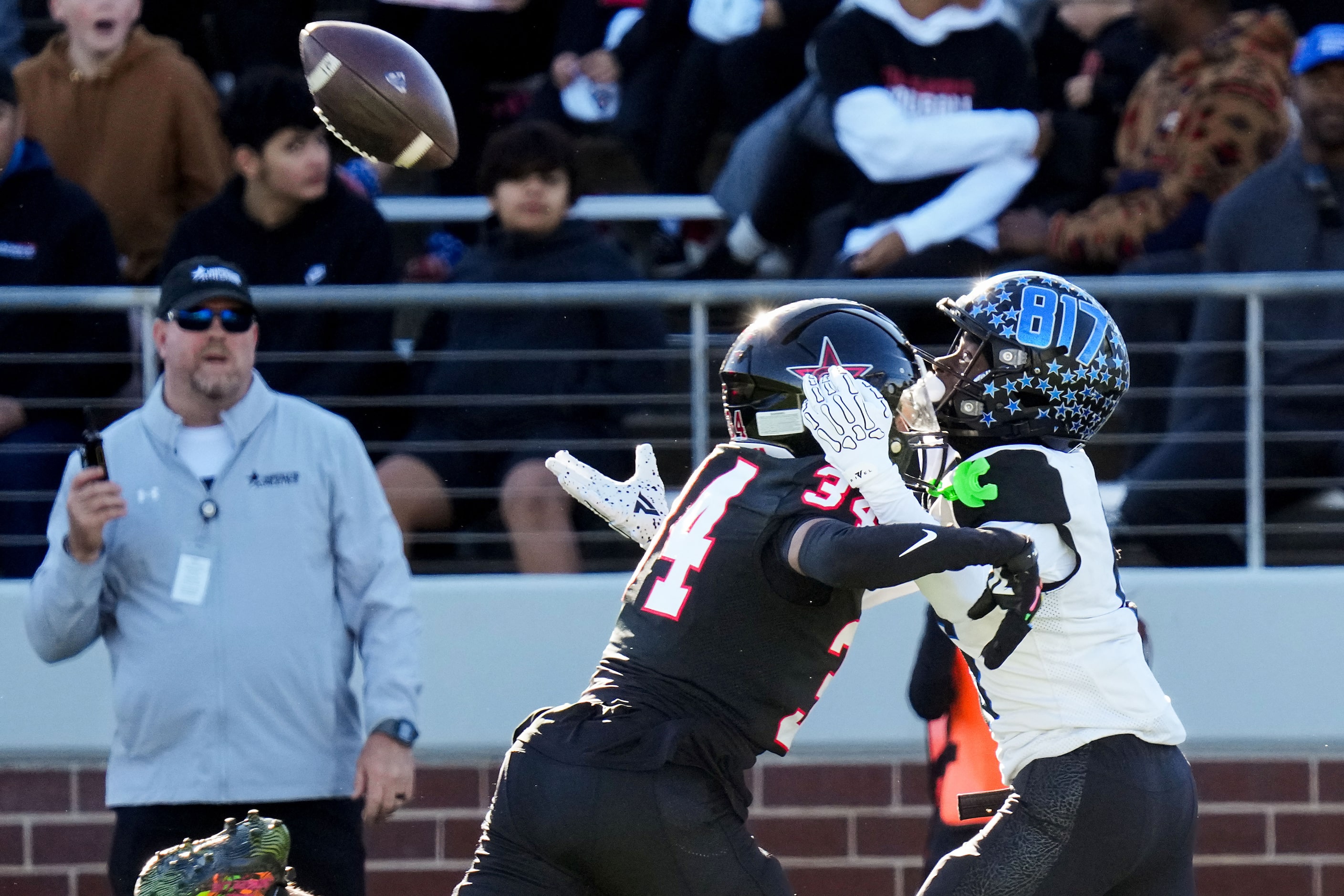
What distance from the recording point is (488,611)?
5770 mm

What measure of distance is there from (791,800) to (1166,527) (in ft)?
4.69

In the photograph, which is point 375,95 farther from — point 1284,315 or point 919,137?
point 1284,315

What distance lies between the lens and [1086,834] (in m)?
3.42

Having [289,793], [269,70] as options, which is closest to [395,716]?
[289,793]

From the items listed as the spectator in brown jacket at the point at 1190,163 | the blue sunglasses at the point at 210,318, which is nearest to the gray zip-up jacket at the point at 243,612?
the blue sunglasses at the point at 210,318

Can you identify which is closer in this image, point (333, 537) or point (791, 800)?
point (333, 537)

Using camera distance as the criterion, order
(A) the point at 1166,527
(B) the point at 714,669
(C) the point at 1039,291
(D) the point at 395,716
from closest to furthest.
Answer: (B) the point at 714,669, (C) the point at 1039,291, (D) the point at 395,716, (A) the point at 1166,527

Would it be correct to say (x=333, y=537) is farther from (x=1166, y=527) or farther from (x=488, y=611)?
(x=1166, y=527)

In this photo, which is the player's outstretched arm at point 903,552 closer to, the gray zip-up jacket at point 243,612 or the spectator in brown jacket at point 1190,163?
the gray zip-up jacket at point 243,612

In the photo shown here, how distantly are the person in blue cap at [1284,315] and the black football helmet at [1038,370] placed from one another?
194 cm

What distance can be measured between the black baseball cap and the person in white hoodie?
75.6 inches

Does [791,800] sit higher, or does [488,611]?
[488,611]

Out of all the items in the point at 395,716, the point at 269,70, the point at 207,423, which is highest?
the point at 269,70

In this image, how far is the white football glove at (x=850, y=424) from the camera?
3291mm
